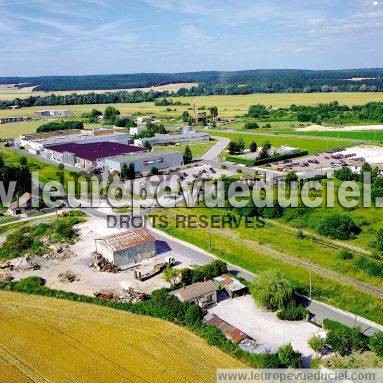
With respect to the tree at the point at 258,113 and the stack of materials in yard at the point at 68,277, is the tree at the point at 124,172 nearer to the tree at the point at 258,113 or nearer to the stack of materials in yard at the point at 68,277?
the stack of materials in yard at the point at 68,277

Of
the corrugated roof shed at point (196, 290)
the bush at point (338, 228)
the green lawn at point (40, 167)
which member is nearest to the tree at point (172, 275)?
the corrugated roof shed at point (196, 290)

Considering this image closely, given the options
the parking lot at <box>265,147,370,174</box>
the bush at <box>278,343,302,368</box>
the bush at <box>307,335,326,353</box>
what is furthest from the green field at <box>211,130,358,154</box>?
the bush at <box>278,343,302,368</box>

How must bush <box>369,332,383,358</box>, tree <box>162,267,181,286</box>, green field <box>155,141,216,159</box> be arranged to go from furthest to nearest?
green field <box>155,141,216,159</box>
tree <box>162,267,181,286</box>
bush <box>369,332,383,358</box>

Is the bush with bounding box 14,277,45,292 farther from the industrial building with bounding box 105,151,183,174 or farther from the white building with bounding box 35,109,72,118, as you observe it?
the white building with bounding box 35,109,72,118

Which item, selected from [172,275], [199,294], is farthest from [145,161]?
[199,294]

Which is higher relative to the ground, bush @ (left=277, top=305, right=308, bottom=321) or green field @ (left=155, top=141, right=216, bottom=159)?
green field @ (left=155, top=141, right=216, bottom=159)

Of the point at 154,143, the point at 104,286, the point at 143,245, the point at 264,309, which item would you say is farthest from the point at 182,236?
the point at 154,143

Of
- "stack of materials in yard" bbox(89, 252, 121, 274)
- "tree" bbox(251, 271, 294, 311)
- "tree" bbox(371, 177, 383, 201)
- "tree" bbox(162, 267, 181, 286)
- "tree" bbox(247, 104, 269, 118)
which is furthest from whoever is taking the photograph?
"tree" bbox(247, 104, 269, 118)
